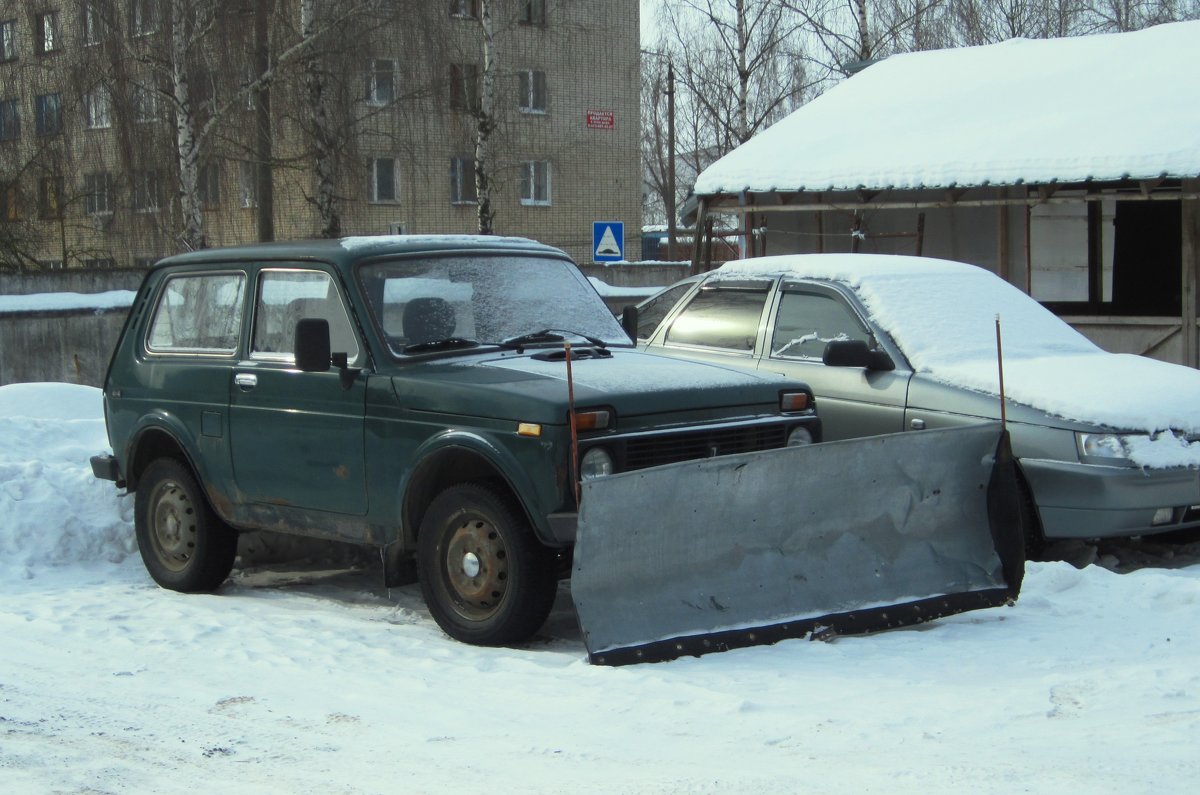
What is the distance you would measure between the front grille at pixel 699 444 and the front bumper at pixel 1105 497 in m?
1.65

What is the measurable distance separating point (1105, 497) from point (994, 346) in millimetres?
1535

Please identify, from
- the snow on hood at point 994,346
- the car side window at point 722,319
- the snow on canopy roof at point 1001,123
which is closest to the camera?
the snow on hood at point 994,346

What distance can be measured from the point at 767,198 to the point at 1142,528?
13.8 metres

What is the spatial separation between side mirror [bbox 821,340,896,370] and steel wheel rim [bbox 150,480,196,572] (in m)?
3.63

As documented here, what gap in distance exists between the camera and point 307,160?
27.5m

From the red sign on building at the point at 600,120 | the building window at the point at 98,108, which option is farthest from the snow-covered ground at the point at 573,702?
the red sign on building at the point at 600,120

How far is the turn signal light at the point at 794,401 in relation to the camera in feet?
23.9

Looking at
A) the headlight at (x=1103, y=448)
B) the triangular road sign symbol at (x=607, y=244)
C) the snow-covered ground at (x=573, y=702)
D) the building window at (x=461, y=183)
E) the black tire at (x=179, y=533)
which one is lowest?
the snow-covered ground at (x=573, y=702)

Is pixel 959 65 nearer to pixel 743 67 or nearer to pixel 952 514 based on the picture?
pixel 952 514

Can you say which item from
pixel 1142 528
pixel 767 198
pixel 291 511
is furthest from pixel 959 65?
pixel 291 511

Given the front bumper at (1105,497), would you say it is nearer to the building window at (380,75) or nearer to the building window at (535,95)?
the building window at (380,75)

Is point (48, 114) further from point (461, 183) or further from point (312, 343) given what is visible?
point (312, 343)

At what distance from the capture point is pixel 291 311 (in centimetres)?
795

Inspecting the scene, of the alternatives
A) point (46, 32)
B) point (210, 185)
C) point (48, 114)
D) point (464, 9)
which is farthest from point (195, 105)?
point (464, 9)
